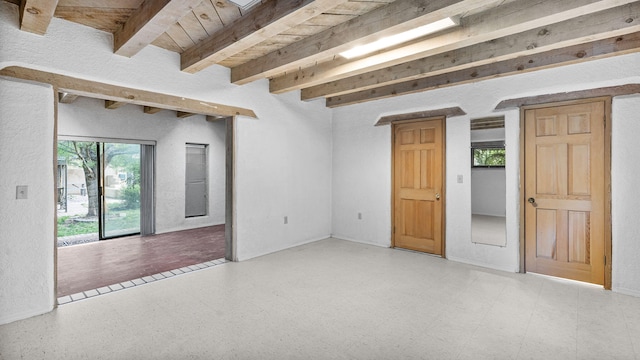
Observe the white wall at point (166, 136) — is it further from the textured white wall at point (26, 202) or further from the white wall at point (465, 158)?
the white wall at point (465, 158)

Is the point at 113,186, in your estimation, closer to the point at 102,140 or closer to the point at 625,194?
the point at 102,140

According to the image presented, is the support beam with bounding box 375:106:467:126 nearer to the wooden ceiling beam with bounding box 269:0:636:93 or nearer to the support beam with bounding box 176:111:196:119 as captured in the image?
the wooden ceiling beam with bounding box 269:0:636:93

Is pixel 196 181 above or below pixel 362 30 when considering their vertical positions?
below

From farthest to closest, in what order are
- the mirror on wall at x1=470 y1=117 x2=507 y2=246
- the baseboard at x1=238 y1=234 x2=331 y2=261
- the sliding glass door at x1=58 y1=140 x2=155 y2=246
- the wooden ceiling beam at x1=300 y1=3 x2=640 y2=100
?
the sliding glass door at x1=58 y1=140 x2=155 y2=246 → the baseboard at x1=238 y1=234 x2=331 y2=261 → the mirror on wall at x1=470 y1=117 x2=507 y2=246 → the wooden ceiling beam at x1=300 y1=3 x2=640 y2=100

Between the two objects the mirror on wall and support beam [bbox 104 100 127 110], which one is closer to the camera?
the mirror on wall

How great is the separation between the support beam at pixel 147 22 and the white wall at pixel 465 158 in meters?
3.47

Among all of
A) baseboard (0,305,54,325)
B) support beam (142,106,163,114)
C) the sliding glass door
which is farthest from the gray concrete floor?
support beam (142,106,163,114)

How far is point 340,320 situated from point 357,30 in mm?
2500

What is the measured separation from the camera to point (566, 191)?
358cm

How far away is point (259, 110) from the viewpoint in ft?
14.9

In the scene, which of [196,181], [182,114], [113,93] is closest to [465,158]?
[113,93]

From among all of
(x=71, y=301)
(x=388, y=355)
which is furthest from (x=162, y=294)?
(x=388, y=355)

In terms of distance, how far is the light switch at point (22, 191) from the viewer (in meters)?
2.57

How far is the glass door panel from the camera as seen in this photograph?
573cm
